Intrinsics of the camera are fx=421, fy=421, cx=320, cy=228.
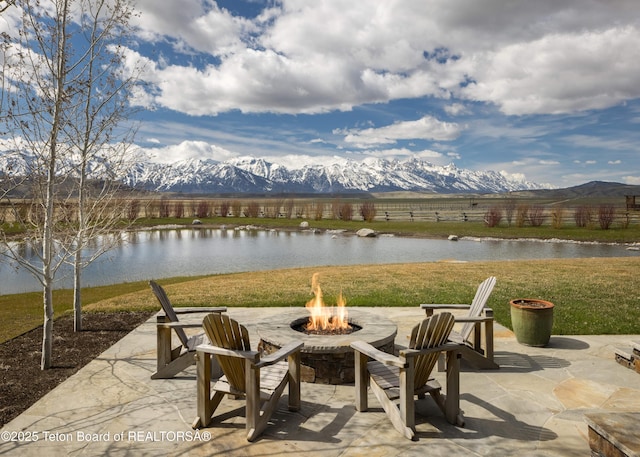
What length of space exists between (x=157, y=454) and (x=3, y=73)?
4756 millimetres

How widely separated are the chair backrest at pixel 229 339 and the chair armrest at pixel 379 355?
113 cm

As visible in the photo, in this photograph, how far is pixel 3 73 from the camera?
200 inches

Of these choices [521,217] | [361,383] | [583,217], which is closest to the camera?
[361,383]

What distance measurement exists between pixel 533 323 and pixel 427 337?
3288mm

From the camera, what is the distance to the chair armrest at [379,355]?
12.4ft

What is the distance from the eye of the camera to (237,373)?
13.2 feet

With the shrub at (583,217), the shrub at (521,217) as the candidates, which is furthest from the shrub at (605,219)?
the shrub at (521,217)

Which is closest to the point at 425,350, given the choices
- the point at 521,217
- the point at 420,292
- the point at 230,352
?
the point at 230,352

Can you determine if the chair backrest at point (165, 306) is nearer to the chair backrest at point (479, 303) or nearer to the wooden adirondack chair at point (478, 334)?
the wooden adirondack chair at point (478, 334)

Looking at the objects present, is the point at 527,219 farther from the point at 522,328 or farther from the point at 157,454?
the point at 157,454

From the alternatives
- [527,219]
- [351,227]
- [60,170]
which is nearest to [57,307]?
[60,170]

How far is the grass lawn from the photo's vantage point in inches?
336

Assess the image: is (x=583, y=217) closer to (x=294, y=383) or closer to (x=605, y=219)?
(x=605, y=219)

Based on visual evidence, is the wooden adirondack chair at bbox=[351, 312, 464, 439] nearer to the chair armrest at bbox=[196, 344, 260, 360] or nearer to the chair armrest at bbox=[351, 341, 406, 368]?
the chair armrest at bbox=[351, 341, 406, 368]
